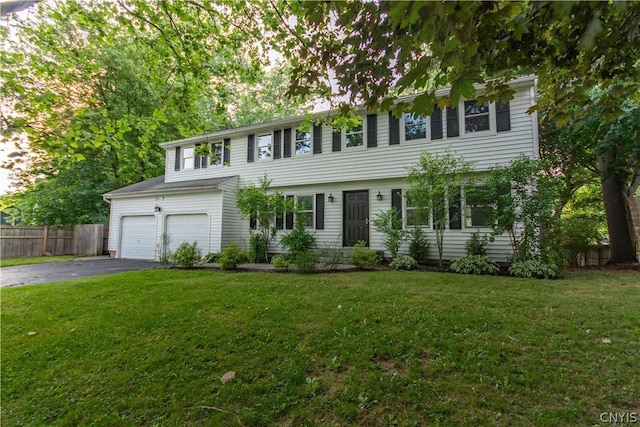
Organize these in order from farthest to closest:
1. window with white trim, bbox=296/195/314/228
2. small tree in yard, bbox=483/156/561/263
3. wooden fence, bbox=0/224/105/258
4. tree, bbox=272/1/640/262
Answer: wooden fence, bbox=0/224/105/258
window with white trim, bbox=296/195/314/228
small tree in yard, bbox=483/156/561/263
tree, bbox=272/1/640/262

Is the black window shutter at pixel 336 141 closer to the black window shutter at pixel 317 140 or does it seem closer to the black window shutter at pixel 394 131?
the black window shutter at pixel 317 140

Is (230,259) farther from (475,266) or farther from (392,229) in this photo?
(475,266)

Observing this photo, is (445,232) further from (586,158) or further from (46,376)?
(46,376)

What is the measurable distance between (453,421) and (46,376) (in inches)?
150

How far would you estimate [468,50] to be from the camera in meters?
1.76

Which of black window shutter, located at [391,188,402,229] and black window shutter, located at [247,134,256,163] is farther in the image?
black window shutter, located at [247,134,256,163]

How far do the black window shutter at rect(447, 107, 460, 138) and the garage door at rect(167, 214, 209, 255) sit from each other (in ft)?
30.7

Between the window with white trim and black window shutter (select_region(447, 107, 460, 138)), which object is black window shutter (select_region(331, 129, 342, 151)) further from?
black window shutter (select_region(447, 107, 460, 138))

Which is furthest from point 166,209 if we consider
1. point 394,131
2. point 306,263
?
point 394,131

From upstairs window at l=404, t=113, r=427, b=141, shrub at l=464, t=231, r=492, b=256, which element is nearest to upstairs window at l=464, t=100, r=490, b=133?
upstairs window at l=404, t=113, r=427, b=141

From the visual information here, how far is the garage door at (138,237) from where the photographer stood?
12.6 meters

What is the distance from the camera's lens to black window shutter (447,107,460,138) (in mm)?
8852

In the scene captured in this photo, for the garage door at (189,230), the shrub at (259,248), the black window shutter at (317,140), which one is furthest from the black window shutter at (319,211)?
the garage door at (189,230)

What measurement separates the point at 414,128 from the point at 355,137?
2.03 meters
